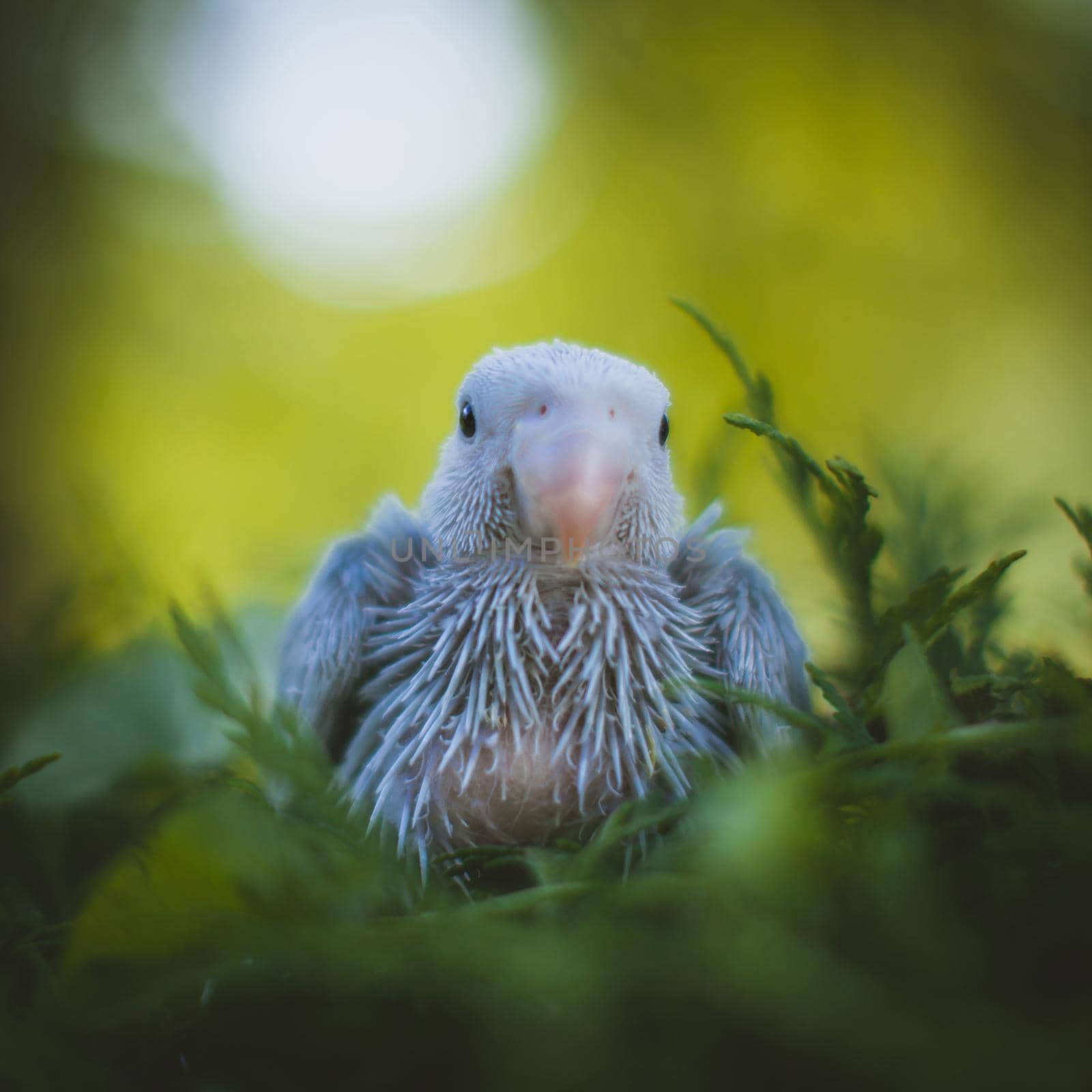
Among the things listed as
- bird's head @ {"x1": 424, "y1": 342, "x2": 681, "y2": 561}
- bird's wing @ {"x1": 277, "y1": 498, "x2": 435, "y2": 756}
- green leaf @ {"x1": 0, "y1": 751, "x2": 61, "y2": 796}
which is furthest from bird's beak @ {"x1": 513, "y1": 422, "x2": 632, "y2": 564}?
green leaf @ {"x1": 0, "y1": 751, "x2": 61, "y2": 796}

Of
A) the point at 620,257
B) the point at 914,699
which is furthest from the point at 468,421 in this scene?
the point at 620,257

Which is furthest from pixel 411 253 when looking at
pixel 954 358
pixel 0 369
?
pixel 954 358

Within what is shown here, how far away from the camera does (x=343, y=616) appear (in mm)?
447

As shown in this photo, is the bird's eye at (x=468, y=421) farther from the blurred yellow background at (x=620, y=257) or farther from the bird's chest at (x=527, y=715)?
the blurred yellow background at (x=620, y=257)

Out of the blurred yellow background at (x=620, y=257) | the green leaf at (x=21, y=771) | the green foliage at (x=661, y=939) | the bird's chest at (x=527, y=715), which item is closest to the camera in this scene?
the green foliage at (x=661, y=939)

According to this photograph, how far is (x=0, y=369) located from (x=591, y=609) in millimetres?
1685

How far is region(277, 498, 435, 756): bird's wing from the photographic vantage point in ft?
1.45

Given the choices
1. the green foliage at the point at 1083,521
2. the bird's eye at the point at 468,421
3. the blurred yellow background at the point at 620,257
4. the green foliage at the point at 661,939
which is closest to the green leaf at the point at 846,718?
the green foliage at the point at 661,939

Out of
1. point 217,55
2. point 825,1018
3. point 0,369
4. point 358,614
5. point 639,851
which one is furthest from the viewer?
point 217,55

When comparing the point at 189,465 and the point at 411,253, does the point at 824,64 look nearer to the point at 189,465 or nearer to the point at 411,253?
the point at 411,253

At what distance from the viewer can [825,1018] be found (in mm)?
145

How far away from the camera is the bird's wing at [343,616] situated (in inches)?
17.3

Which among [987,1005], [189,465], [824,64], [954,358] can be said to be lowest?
[987,1005]

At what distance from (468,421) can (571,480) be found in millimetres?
109
